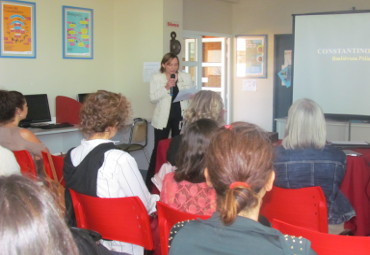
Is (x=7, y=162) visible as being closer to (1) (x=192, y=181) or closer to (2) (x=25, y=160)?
(2) (x=25, y=160)

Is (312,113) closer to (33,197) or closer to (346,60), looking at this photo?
(33,197)

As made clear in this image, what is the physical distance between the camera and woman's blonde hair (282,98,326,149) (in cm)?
273

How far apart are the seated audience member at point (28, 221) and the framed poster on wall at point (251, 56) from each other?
725 cm

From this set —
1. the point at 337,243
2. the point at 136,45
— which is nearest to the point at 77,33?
the point at 136,45

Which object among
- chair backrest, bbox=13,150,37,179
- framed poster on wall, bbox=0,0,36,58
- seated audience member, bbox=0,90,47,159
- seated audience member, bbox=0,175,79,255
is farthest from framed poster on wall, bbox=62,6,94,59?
seated audience member, bbox=0,175,79,255

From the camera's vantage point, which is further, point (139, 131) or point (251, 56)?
point (251, 56)

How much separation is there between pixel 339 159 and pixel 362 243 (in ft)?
3.91

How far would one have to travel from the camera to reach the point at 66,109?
18.1 feet

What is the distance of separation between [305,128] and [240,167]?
1.53m

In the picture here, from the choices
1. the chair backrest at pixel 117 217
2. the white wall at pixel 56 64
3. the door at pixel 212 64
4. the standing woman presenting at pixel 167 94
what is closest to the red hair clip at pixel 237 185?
the chair backrest at pixel 117 217

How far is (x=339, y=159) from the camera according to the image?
8.79 feet

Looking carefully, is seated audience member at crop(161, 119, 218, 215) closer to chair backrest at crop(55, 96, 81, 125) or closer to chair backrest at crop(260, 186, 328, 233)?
chair backrest at crop(260, 186, 328, 233)

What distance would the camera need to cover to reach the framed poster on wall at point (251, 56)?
782cm

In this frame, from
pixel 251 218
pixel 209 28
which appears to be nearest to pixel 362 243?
pixel 251 218
